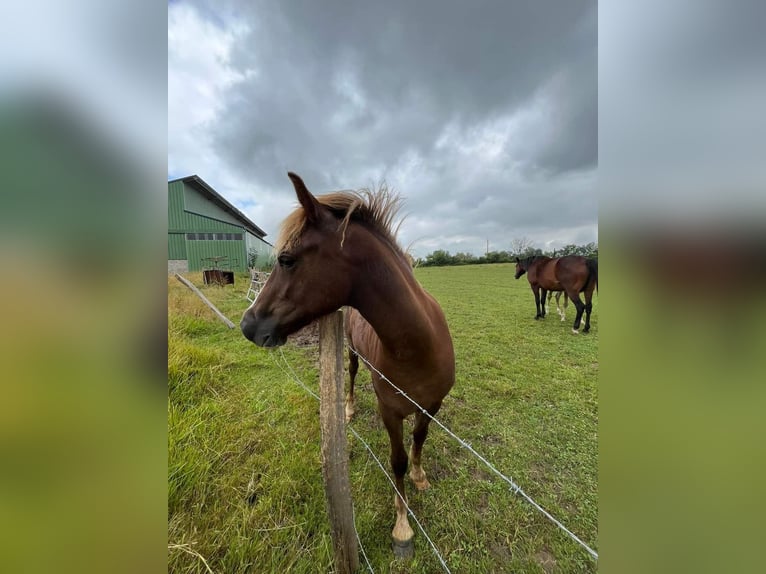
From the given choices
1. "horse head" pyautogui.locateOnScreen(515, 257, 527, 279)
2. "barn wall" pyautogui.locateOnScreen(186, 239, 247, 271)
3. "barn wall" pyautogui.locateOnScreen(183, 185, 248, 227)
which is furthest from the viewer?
"barn wall" pyautogui.locateOnScreen(186, 239, 247, 271)

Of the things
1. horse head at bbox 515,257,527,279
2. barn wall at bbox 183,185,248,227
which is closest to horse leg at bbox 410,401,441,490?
horse head at bbox 515,257,527,279

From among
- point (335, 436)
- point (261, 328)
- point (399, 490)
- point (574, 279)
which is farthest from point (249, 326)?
point (574, 279)

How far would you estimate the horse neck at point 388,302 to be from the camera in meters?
1.48

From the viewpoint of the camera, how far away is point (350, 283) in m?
1.47

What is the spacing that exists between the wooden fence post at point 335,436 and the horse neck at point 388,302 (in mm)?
180

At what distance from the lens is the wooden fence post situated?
137 cm

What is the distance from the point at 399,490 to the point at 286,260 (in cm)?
179

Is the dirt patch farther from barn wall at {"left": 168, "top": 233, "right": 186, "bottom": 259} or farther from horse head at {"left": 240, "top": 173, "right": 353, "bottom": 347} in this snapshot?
barn wall at {"left": 168, "top": 233, "right": 186, "bottom": 259}

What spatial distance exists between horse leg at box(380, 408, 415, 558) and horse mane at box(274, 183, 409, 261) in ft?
3.83

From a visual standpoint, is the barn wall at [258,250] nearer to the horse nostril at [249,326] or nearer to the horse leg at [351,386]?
the horse leg at [351,386]
